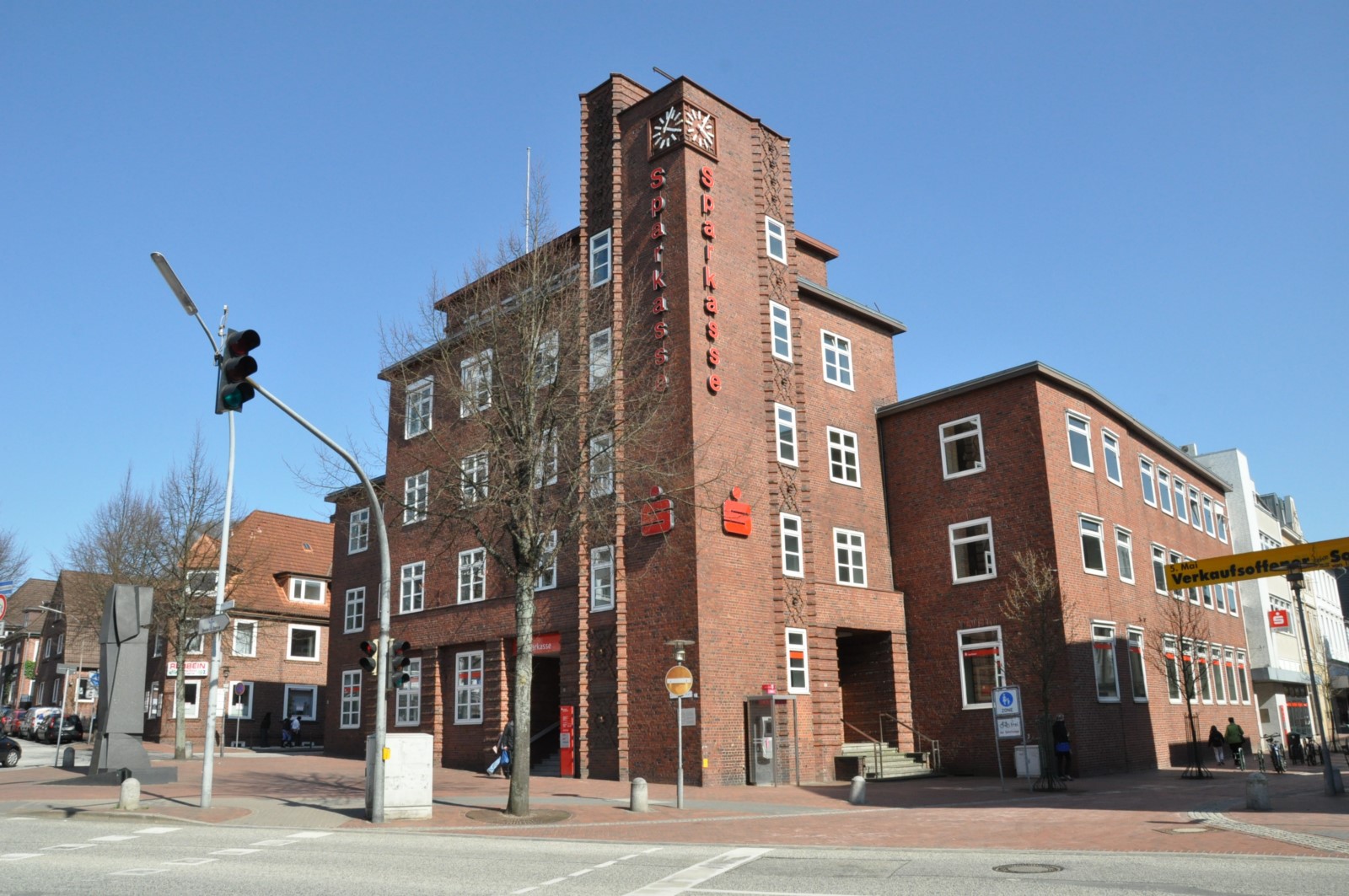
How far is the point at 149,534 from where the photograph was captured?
41562 millimetres

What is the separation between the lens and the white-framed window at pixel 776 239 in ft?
107

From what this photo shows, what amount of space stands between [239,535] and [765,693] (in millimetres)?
36554

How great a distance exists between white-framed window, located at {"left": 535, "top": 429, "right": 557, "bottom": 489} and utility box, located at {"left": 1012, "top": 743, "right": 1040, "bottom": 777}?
13058 mm

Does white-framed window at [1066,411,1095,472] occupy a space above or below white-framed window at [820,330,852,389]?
below

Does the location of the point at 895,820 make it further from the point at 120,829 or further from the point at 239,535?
the point at 239,535

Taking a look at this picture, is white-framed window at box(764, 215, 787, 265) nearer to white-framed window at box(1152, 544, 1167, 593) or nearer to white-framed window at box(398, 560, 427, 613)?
white-framed window at box(1152, 544, 1167, 593)

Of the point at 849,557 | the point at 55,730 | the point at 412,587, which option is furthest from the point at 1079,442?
the point at 55,730

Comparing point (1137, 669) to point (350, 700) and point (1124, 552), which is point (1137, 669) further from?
point (350, 700)

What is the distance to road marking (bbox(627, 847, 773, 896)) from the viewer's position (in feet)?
35.7

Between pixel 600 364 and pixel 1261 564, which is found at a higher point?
pixel 600 364

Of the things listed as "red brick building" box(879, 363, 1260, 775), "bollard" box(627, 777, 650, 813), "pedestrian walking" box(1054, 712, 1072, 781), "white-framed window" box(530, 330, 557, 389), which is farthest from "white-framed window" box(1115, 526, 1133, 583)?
"white-framed window" box(530, 330, 557, 389)

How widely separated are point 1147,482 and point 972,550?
951cm

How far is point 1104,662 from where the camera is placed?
1206 inches

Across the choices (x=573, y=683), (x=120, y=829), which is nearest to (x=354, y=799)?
(x=120, y=829)
